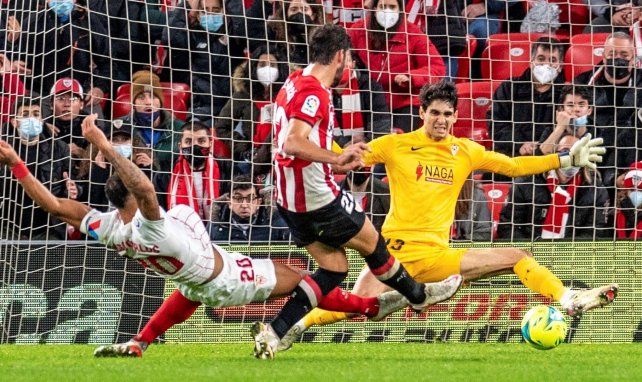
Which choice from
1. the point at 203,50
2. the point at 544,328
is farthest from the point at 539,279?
the point at 203,50

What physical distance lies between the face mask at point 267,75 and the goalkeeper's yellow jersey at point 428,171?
312 cm

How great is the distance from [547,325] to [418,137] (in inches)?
77.1

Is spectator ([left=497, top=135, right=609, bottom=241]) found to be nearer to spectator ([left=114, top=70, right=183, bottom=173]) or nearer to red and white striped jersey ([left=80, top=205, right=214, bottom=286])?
spectator ([left=114, top=70, right=183, bottom=173])

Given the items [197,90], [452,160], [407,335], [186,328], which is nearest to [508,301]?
[407,335]

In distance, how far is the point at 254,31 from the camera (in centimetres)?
1301

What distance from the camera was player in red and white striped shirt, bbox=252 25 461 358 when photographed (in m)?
7.98

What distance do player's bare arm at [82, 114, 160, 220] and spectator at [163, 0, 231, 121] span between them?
16.7 ft

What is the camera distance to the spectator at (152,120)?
39.9ft

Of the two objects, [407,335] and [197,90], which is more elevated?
[197,90]

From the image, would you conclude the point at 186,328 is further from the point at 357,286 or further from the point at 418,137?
the point at 418,137

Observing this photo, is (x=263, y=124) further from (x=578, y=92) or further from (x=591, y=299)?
(x=591, y=299)

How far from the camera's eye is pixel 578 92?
12.6 m

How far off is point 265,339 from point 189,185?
4.08m

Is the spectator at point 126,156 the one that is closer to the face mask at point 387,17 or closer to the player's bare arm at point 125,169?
the face mask at point 387,17
